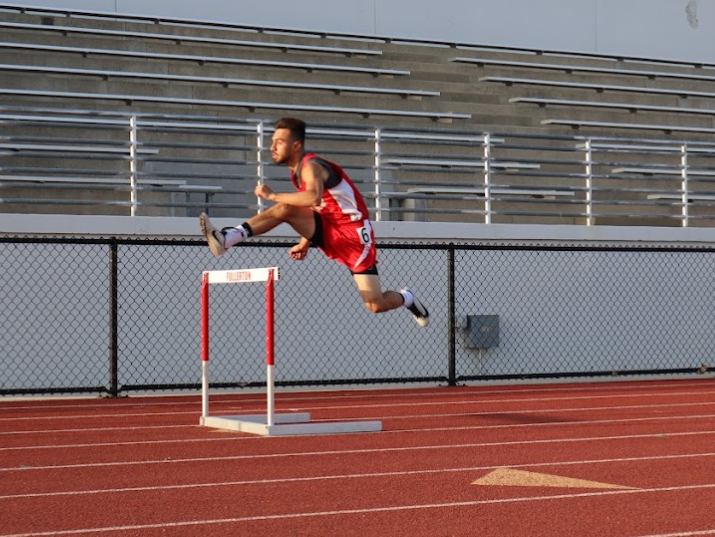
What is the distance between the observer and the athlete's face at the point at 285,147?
25.0 feet

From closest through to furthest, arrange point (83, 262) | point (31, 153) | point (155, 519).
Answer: point (155, 519) < point (83, 262) < point (31, 153)

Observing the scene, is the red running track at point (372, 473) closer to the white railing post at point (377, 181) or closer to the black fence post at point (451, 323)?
the black fence post at point (451, 323)

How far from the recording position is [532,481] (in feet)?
20.2

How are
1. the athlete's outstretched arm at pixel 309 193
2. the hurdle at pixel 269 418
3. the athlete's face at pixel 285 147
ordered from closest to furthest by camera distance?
the athlete's outstretched arm at pixel 309 193 → the athlete's face at pixel 285 147 → the hurdle at pixel 269 418

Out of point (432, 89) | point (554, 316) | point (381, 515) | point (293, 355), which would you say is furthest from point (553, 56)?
point (381, 515)

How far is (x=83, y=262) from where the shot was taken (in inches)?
486

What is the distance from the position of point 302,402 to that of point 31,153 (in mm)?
4828

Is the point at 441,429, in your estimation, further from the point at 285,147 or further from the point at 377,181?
the point at 377,181

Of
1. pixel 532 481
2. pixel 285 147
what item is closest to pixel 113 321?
pixel 285 147

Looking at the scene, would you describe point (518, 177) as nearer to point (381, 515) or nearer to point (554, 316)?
point (554, 316)

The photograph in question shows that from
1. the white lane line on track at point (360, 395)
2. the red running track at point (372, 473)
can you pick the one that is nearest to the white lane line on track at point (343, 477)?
the red running track at point (372, 473)

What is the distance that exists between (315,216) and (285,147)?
0.52 metres

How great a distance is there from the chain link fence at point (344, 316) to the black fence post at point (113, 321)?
14 mm

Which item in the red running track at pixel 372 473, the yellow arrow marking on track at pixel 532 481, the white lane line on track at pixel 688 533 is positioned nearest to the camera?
the white lane line on track at pixel 688 533
